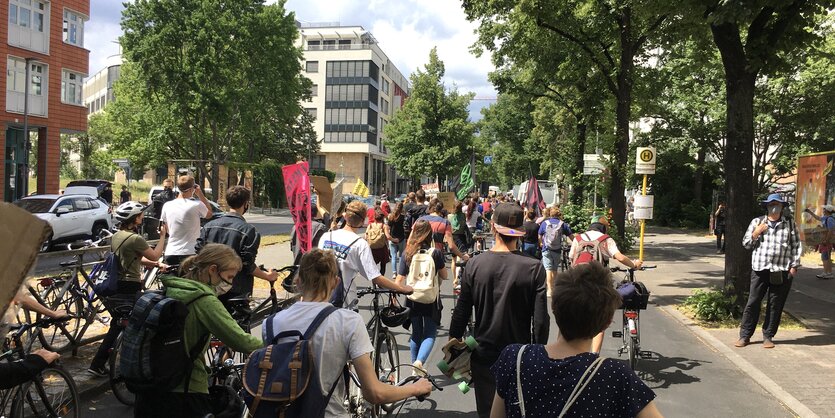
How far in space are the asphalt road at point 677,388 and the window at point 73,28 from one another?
32807 millimetres

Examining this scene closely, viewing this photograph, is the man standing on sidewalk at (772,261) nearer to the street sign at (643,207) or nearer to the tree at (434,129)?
the street sign at (643,207)

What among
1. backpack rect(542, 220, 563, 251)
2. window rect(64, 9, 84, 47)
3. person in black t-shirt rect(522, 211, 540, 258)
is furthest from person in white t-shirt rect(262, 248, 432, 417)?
window rect(64, 9, 84, 47)

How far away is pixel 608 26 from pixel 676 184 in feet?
74.8

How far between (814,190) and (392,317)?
55.7 feet

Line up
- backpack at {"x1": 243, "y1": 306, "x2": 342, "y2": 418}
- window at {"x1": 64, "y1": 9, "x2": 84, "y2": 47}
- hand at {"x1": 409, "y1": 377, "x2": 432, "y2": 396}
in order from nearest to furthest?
backpack at {"x1": 243, "y1": 306, "x2": 342, "y2": 418}, hand at {"x1": 409, "y1": 377, "x2": 432, "y2": 396}, window at {"x1": 64, "y1": 9, "x2": 84, "y2": 47}

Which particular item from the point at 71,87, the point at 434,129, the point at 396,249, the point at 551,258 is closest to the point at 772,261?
the point at 551,258

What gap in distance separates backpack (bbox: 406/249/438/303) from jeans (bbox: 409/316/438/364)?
0.67ft

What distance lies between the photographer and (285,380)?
2.66 m

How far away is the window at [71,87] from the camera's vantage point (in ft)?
112

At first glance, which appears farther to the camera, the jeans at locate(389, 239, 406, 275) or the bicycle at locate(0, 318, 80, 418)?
the jeans at locate(389, 239, 406, 275)

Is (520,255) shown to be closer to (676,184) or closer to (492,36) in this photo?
(492,36)

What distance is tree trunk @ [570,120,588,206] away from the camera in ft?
77.8

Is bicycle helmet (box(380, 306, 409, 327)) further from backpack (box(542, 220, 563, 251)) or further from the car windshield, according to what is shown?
the car windshield

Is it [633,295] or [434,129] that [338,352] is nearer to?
[633,295]
